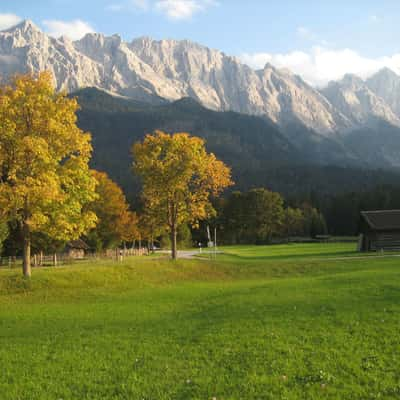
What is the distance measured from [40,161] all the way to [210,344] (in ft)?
68.2

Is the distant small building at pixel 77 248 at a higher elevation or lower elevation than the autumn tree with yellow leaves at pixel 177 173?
lower

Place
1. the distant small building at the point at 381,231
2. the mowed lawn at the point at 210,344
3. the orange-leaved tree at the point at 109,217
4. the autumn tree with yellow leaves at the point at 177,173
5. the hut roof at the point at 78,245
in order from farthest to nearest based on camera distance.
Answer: the hut roof at the point at 78,245
the orange-leaved tree at the point at 109,217
the distant small building at the point at 381,231
the autumn tree with yellow leaves at the point at 177,173
the mowed lawn at the point at 210,344

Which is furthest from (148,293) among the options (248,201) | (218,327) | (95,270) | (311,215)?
(311,215)

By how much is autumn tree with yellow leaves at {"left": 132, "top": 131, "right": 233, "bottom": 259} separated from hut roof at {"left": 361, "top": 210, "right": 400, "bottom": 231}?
3395 centimetres

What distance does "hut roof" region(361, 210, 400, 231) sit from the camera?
6850 cm

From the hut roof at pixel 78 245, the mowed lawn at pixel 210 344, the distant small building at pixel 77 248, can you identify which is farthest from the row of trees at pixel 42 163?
the hut roof at pixel 78 245

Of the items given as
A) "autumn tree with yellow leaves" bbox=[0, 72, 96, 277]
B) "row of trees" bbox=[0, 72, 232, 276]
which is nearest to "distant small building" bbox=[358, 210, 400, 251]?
"row of trees" bbox=[0, 72, 232, 276]

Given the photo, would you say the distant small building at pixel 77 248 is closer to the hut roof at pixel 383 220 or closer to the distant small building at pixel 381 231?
the distant small building at pixel 381 231

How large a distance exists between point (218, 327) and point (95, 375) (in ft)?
19.9

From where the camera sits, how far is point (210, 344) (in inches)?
543

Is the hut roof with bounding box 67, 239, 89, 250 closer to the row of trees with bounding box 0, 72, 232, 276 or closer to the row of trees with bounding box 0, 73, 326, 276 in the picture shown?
the row of trees with bounding box 0, 73, 326, 276

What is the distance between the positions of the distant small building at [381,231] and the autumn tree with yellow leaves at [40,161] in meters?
51.8

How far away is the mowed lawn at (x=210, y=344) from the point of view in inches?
395

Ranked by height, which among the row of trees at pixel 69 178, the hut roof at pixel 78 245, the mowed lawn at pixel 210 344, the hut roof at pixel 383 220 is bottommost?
the mowed lawn at pixel 210 344
